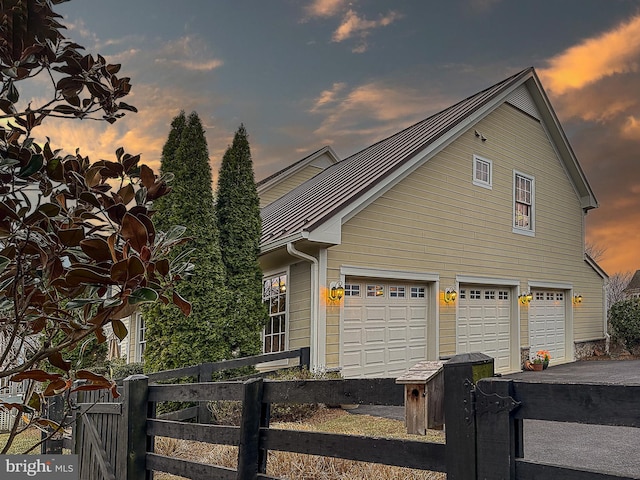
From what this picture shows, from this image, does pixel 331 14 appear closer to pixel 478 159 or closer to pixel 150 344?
pixel 478 159

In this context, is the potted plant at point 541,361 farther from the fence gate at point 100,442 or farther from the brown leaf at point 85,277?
the brown leaf at point 85,277

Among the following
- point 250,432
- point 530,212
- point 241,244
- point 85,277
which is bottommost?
point 250,432

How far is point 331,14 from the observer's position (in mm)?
11156

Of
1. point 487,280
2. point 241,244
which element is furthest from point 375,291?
point 487,280

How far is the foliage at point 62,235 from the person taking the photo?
4.49 ft

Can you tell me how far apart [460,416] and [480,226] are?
1119 centimetres

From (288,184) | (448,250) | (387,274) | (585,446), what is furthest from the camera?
(288,184)

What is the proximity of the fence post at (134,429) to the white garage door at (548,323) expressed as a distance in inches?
481

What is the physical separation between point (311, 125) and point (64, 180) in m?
13.7

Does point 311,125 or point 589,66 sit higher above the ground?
point 589,66

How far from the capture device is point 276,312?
35.8 ft

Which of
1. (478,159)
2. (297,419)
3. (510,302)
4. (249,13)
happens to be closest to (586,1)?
(478,159)

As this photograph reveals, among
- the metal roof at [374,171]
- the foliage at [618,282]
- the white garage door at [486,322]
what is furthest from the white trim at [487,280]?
the foliage at [618,282]

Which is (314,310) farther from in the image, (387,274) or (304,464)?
(304,464)
